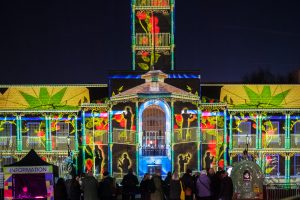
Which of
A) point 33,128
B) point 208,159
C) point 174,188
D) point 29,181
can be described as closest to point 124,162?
point 208,159

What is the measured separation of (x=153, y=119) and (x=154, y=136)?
4.10 feet

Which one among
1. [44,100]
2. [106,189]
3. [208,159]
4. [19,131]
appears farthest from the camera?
[44,100]

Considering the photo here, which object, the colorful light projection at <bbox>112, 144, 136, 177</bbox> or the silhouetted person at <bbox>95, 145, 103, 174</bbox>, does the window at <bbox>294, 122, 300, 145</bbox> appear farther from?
the silhouetted person at <bbox>95, 145, 103, 174</bbox>

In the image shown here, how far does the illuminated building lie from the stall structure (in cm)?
1933

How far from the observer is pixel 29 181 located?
2408 cm

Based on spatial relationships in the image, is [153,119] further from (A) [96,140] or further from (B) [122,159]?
(A) [96,140]

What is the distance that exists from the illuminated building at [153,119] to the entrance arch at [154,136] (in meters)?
0.07

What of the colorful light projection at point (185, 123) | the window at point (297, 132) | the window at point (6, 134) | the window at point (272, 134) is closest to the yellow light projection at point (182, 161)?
the colorful light projection at point (185, 123)

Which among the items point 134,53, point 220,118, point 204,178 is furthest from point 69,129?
point 204,178

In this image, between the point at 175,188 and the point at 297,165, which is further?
the point at 297,165

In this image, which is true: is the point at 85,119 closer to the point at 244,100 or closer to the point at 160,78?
the point at 160,78

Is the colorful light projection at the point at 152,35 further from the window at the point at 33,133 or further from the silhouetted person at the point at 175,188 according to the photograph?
the silhouetted person at the point at 175,188

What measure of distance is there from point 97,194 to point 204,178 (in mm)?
4118

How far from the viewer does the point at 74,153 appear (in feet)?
152
